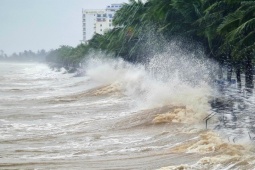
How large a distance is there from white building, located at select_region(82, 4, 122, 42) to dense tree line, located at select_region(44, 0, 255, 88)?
11000 cm

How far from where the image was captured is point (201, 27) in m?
24.1

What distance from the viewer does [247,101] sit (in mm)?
18250

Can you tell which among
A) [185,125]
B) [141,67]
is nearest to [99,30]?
[141,67]

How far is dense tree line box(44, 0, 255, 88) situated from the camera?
1645 centimetres

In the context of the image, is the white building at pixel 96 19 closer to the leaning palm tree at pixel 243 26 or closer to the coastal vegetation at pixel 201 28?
the coastal vegetation at pixel 201 28

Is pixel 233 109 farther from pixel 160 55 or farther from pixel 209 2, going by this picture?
pixel 160 55

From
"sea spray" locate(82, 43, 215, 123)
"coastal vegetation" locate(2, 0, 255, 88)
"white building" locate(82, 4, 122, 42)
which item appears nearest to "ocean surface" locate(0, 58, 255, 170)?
"sea spray" locate(82, 43, 215, 123)

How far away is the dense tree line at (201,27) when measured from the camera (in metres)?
16.5

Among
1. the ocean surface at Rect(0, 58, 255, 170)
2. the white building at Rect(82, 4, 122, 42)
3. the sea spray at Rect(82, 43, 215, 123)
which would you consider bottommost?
the ocean surface at Rect(0, 58, 255, 170)

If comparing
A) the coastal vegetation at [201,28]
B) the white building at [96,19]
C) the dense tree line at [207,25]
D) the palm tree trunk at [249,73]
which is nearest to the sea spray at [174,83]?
the coastal vegetation at [201,28]

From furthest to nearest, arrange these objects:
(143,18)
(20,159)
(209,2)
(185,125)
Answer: (143,18)
(209,2)
(185,125)
(20,159)

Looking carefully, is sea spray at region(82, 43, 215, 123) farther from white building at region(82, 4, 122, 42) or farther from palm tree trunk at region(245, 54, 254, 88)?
white building at region(82, 4, 122, 42)

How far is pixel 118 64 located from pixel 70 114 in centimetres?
3503

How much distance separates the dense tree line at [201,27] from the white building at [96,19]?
4331 inches
